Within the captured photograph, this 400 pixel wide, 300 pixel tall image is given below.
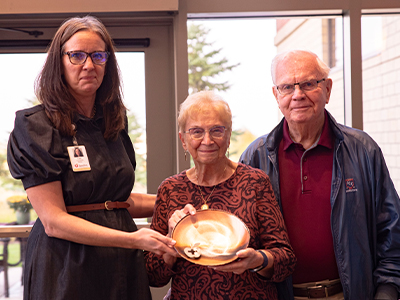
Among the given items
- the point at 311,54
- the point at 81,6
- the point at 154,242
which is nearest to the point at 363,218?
the point at 311,54

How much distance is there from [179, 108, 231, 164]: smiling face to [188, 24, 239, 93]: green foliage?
1520 millimetres

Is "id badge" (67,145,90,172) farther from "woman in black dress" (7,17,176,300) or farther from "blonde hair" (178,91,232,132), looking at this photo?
"blonde hair" (178,91,232,132)

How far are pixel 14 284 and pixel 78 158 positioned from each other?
221 centimetres

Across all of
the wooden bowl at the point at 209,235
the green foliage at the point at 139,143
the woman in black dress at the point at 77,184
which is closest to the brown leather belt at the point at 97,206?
the woman in black dress at the point at 77,184

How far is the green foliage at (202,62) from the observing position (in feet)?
10.5

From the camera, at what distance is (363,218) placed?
1863 mm

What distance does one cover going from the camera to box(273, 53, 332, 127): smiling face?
1911 mm

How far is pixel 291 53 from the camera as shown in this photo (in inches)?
77.0

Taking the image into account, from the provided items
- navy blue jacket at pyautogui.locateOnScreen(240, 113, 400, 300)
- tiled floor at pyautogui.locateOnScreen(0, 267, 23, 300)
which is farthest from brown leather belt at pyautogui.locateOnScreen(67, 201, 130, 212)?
tiled floor at pyautogui.locateOnScreen(0, 267, 23, 300)

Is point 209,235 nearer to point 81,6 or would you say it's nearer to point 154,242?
point 154,242

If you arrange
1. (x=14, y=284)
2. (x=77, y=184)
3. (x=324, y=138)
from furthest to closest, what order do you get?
(x=14, y=284) < (x=324, y=138) < (x=77, y=184)

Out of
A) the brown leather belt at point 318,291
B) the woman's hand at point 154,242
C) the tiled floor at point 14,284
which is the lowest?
the tiled floor at point 14,284

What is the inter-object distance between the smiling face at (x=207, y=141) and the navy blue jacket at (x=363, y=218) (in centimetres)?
37

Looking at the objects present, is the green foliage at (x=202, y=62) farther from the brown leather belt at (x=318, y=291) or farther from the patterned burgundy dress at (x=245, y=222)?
the brown leather belt at (x=318, y=291)
